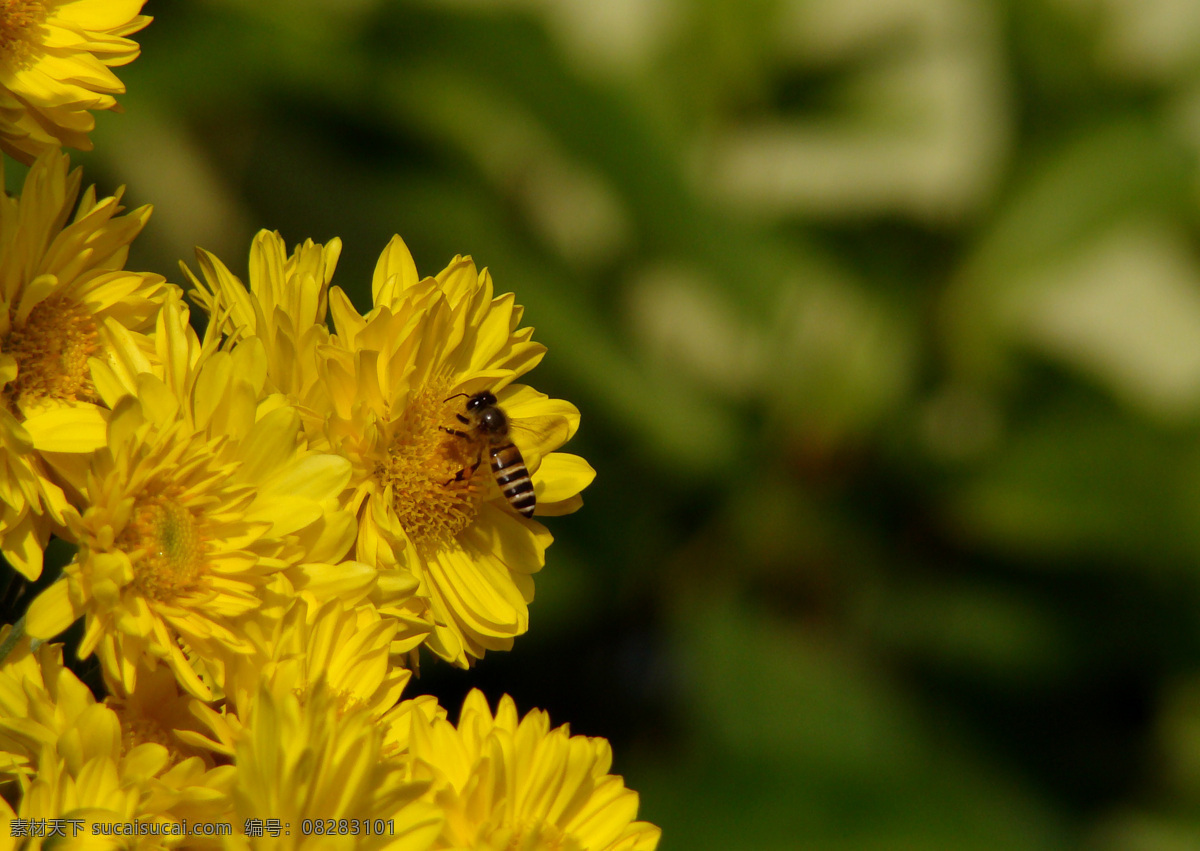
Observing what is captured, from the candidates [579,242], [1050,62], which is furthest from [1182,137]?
[579,242]

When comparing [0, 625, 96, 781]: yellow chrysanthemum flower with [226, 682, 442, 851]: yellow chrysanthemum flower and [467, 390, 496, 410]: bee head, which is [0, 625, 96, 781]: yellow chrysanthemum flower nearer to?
[226, 682, 442, 851]: yellow chrysanthemum flower

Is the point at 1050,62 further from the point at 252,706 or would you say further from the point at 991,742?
the point at 252,706

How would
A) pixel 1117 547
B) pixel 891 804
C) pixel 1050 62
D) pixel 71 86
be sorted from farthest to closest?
pixel 1050 62 → pixel 1117 547 → pixel 891 804 → pixel 71 86

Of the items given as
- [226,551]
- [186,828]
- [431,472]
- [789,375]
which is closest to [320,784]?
[186,828]

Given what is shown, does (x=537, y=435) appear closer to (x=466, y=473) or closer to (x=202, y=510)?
(x=466, y=473)

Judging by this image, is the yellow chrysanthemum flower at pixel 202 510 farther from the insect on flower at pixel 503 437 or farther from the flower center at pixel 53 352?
the insect on flower at pixel 503 437

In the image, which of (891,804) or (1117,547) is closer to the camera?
(891,804)
